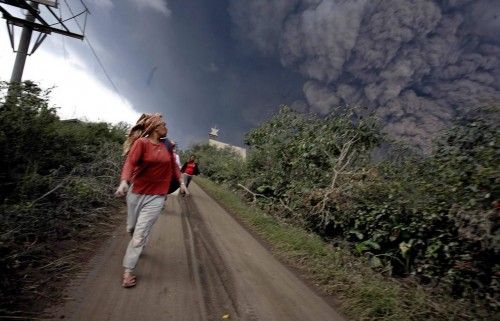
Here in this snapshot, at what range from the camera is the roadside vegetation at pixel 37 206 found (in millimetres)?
3607

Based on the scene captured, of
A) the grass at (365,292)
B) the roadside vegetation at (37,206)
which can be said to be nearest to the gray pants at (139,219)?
the roadside vegetation at (37,206)

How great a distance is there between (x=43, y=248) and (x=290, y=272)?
393cm

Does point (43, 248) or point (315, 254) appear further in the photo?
point (315, 254)

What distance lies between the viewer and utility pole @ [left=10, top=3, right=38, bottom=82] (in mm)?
14398

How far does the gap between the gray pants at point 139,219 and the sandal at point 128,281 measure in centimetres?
8

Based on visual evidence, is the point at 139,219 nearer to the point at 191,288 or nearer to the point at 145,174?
the point at 145,174

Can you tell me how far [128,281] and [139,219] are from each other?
76 cm

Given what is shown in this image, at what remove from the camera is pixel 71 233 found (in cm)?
581

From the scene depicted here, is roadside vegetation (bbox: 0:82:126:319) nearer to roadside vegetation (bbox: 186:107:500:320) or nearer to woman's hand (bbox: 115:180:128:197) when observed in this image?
woman's hand (bbox: 115:180:128:197)

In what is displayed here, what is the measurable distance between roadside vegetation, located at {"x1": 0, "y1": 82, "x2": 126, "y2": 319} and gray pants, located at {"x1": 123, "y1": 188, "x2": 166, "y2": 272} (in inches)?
32.4

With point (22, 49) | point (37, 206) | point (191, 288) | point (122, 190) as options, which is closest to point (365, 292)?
point (191, 288)

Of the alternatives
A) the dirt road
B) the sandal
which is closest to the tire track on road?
the dirt road

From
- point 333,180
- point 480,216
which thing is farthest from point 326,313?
point 333,180

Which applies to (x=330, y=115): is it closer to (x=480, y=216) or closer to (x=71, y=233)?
(x=480, y=216)
